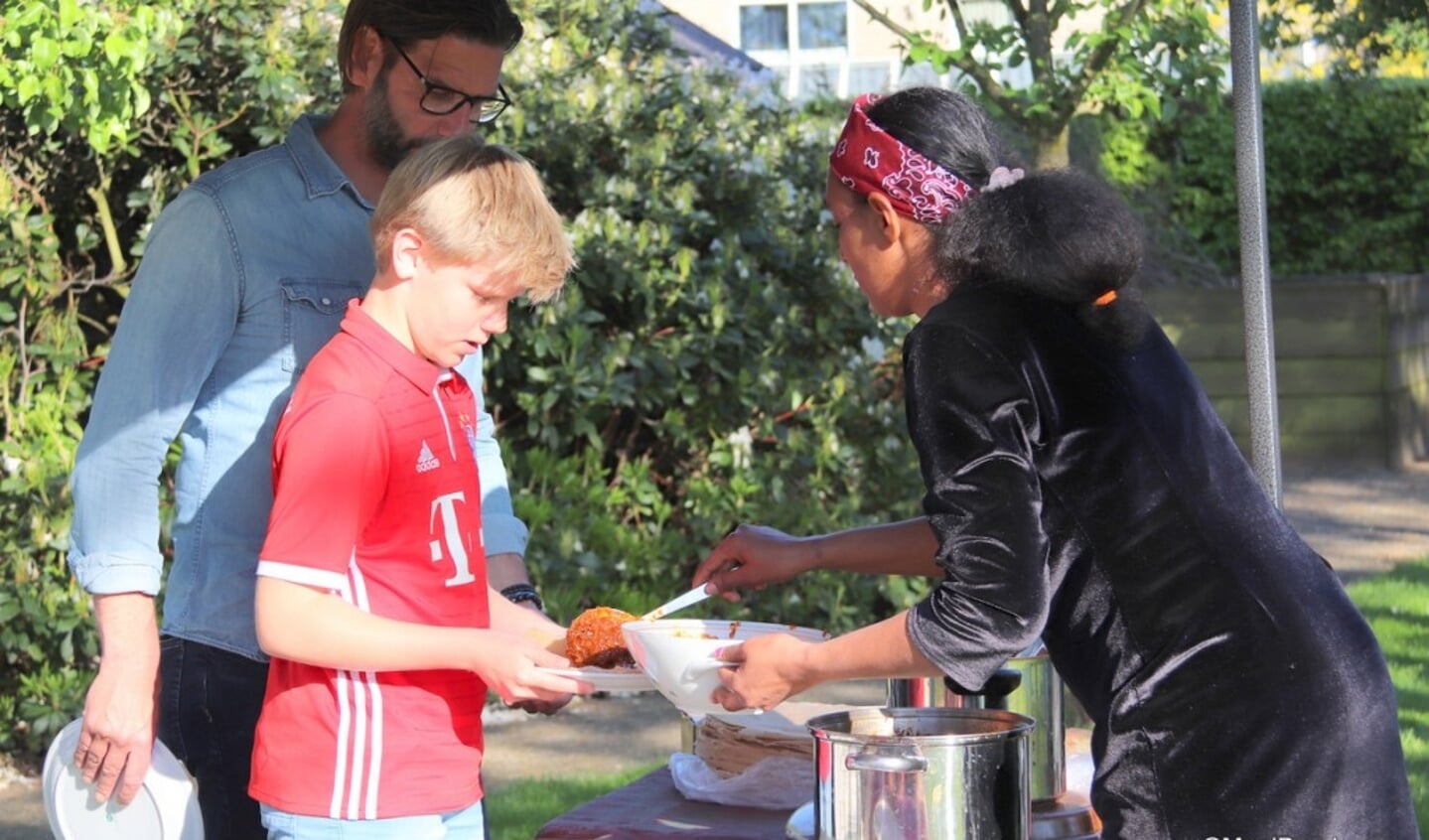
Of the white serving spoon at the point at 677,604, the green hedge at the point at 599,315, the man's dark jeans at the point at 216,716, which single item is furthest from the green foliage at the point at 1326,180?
the man's dark jeans at the point at 216,716

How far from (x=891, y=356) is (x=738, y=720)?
192 inches

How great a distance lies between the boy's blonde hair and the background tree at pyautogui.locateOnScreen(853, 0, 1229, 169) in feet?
12.3

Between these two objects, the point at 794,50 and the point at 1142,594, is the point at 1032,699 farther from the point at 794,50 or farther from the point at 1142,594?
the point at 794,50

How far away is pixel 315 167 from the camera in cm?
257

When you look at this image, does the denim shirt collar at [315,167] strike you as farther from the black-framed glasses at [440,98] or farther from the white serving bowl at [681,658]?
the white serving bowl at [681,658]

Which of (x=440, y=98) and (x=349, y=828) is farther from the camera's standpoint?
(x=440, y=98)

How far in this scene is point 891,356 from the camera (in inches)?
301

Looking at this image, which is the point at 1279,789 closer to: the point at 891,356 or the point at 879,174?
the point at 879,174

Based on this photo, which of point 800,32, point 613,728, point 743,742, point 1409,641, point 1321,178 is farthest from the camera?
point 800,32

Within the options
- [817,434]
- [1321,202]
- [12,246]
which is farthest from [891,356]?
[1321,202]

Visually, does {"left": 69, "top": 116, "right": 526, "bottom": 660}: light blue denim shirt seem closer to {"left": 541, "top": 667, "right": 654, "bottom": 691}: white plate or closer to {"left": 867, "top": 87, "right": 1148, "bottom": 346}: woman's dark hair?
{"left": 541, "top": 667, "right": 654, "bottom": 691}: white plate

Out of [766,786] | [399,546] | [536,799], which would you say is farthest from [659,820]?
[536,799]

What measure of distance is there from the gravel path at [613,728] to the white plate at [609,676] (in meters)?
3.12

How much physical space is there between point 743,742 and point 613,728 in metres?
3.31
